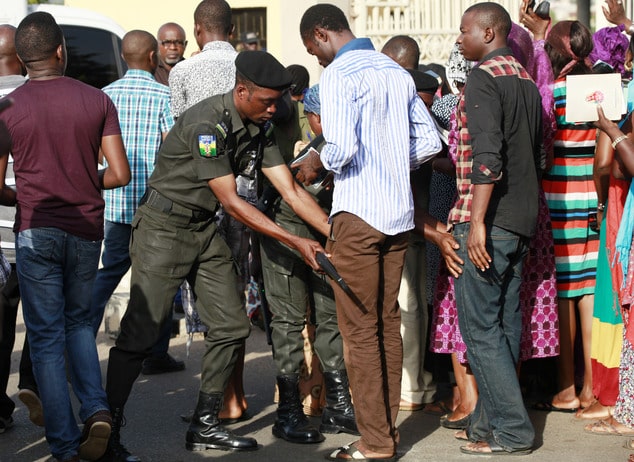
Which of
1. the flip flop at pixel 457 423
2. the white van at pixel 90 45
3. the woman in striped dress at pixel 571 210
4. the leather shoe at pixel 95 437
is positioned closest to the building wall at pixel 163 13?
the white van at pixel 90 45

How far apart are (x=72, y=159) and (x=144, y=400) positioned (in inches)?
76.5

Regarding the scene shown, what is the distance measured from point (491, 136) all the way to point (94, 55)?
6.07 meters

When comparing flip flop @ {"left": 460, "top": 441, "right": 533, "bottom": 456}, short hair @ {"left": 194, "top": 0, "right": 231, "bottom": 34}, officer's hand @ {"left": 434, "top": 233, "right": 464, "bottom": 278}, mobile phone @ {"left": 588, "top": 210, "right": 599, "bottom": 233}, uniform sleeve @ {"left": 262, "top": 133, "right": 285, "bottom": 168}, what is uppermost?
short hair @ {"left": 194, "top": 0, "right": 231, "bottom": 34}

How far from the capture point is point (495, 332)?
5.20 m

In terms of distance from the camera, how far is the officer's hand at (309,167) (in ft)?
16.9

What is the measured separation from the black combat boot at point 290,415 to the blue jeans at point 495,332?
37.7 inches

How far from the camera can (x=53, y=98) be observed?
4992 mm

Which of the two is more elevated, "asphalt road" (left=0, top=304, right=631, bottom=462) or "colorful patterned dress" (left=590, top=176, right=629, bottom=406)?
"colorful patterned dress" (left=590, top=176, right=629, bottom=406)

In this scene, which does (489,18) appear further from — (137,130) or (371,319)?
(137,130)

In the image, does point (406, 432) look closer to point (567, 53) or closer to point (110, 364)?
point (110, 364)

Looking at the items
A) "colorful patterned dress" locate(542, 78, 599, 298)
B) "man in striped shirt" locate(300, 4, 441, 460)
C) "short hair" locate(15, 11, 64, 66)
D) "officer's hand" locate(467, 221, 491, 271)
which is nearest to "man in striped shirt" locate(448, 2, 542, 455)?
"officer's hand" locate(467, 221, 491, 271)

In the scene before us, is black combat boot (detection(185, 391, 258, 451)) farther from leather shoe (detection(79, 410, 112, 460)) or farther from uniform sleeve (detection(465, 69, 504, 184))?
uniform sleeve (detection(465, 69, 504, 184))

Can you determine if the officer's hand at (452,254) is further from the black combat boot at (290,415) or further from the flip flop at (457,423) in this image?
the black combat boot at (290,415)

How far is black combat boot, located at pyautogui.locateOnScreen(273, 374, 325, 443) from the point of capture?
18.2ft
